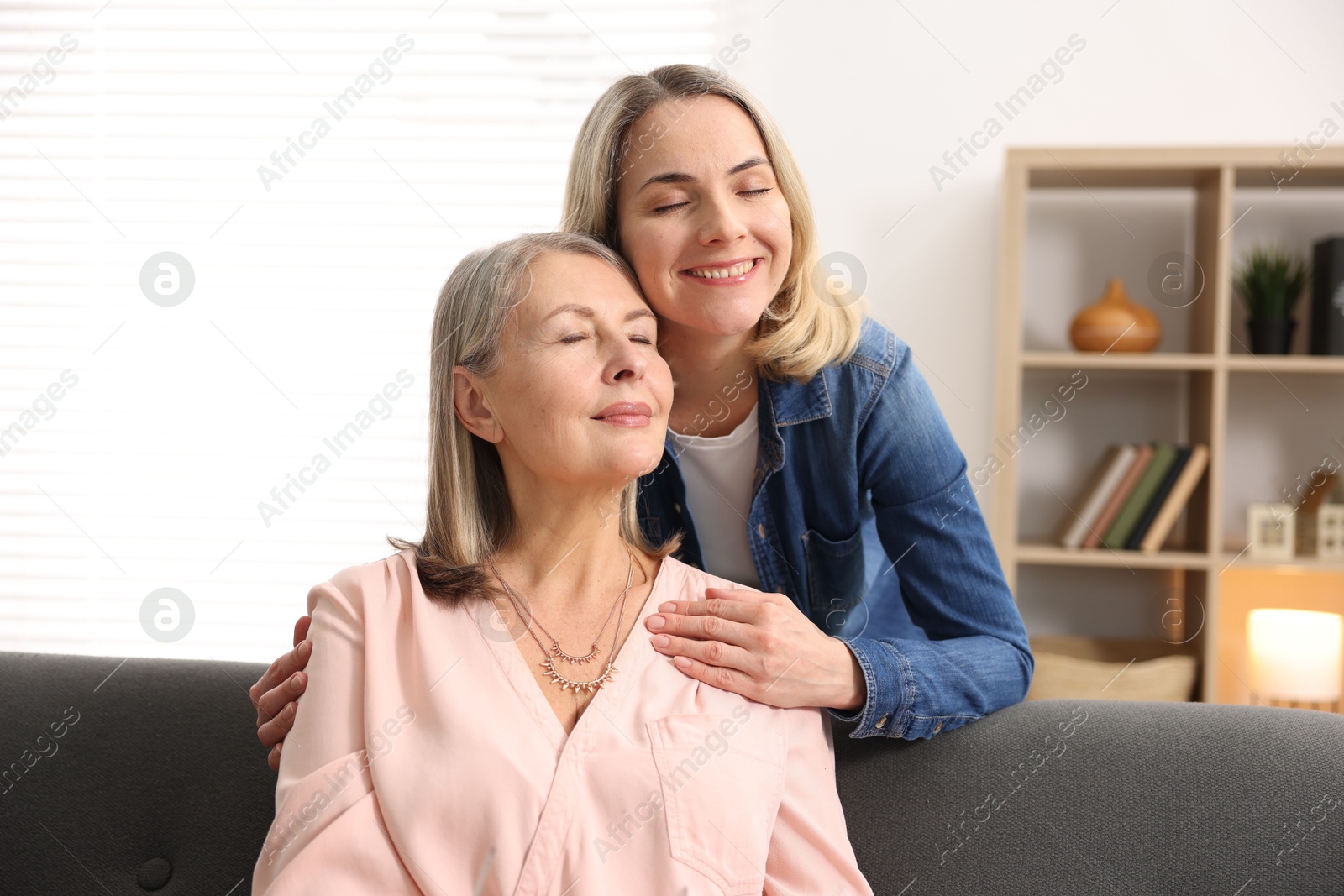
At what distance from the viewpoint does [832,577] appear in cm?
168

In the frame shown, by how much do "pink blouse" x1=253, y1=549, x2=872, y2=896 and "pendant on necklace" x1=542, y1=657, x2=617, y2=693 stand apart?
15 mm

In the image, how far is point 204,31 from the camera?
3.22m

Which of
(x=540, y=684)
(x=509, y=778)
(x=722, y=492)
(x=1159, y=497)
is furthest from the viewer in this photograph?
(x=1159, y=497)

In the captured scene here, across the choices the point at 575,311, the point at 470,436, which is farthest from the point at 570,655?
the point at 575,311

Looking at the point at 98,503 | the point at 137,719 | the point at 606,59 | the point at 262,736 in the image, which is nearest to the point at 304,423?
the point at 98,503

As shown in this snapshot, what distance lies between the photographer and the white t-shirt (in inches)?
63.1

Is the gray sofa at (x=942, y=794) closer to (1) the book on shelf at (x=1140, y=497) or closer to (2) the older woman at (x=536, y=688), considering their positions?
(2) the older woman at (x=536, y=688)

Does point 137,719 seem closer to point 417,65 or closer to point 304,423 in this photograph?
point 304,423

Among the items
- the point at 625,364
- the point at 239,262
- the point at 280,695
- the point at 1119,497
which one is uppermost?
the point at 239,262

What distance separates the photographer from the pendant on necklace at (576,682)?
1.26 meters

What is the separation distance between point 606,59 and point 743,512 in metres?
1.98

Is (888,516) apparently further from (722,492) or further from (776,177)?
(776,177)

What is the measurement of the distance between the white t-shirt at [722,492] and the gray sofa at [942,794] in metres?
0.39

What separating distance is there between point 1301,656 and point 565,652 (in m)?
2.30
